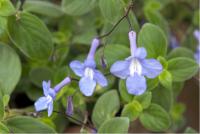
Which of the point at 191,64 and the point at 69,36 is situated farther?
the point at 69,36

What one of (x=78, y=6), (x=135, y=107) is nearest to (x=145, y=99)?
(x=135, y=107)

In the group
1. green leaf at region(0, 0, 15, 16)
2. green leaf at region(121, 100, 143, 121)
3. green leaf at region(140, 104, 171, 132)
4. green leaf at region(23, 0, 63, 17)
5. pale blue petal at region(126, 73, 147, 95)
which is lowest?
green leaf at region(140, 104, 171, 132)

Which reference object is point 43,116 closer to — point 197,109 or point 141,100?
point 141,100

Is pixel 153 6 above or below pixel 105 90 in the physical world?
above

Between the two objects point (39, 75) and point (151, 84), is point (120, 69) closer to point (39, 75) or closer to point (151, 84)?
point (151, 84)

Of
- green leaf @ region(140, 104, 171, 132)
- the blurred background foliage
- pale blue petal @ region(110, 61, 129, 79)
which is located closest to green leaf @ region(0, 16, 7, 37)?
the blurred background foliage

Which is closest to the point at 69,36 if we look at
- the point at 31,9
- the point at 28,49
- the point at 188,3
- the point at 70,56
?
the point at 70,56

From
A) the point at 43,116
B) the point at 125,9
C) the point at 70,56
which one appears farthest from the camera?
the point at 70,56

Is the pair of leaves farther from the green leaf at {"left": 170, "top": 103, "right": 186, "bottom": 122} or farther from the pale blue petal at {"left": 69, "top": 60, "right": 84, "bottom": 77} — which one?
the green leaf at {"left": 170, "top": 103, "right": 186, "bottom": 122}
